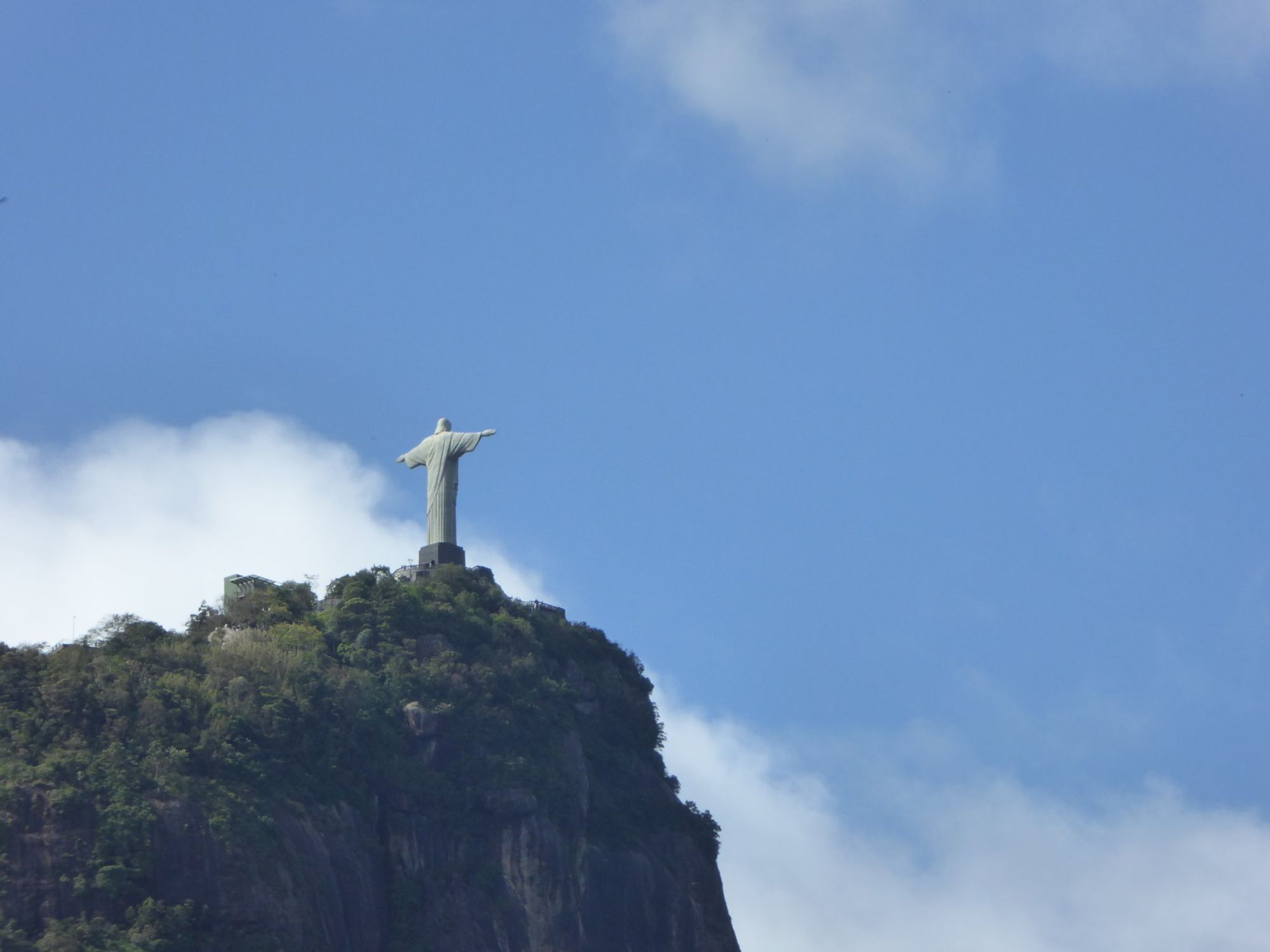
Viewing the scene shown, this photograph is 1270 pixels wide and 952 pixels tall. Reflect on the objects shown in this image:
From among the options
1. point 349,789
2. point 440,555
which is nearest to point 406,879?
point 349,789

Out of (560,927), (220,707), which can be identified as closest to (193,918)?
(220,707)

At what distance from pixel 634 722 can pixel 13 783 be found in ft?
70.0

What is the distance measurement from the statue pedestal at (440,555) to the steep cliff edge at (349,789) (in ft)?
2.63

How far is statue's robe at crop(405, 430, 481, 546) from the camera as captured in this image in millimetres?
71250

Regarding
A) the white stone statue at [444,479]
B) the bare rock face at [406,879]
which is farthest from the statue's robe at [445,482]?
the bare rock face at [406,879]

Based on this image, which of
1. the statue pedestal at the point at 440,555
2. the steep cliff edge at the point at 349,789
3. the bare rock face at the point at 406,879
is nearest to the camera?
the bare rock face at the point at 406,879

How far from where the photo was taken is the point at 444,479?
2803 inches

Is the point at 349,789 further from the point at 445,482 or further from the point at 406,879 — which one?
the point at 445,482

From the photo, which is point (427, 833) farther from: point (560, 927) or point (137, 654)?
point (137, 654)

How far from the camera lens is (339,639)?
214 feet

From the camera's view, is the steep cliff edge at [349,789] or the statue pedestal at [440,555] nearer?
the steep cliff edge at [349,789]

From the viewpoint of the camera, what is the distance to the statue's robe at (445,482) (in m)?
71.2

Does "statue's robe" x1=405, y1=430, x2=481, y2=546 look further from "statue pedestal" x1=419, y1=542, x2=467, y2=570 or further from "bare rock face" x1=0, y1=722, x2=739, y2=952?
"bare rock face" x1=0, y1=722, x2=739, y2=952

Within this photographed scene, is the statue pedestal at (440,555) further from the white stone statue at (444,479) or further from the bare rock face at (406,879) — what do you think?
the bare rock face at (406,879)
